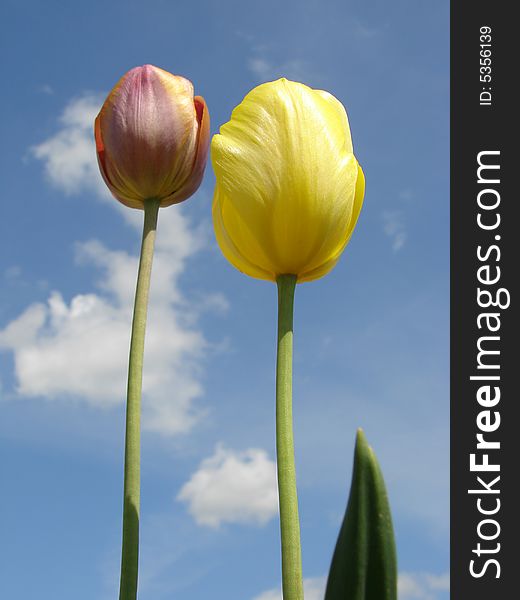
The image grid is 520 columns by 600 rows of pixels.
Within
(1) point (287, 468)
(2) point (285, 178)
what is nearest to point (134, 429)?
(1) point (287, 468)

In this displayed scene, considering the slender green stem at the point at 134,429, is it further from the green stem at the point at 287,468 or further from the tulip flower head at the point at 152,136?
the green stem at the point at 287,468

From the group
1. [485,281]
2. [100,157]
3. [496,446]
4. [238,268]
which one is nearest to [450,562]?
[496,446]

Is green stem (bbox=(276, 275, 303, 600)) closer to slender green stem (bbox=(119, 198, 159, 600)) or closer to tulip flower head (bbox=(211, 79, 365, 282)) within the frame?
tulip flower head (bbox=(211, 79, 365, 282))

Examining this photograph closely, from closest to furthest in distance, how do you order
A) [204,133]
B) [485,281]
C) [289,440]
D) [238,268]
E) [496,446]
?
[289,440] < [238,268] < [204,133] < [496,446] < [485,281]

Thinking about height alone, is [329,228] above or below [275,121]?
below

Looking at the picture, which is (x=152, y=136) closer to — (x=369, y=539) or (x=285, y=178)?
(x=285, y=178)

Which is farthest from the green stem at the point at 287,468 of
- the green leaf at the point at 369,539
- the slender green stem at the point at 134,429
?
the slender green stem at the point at 134,429

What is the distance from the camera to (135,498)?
43.3 inches

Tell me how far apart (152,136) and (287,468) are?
2.12ft

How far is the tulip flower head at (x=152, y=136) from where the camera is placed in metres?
1.35

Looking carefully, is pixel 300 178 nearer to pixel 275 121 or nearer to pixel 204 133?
pixel 275 121

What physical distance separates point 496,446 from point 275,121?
1061 millimetres

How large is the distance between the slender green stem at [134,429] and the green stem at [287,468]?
0.78 ft

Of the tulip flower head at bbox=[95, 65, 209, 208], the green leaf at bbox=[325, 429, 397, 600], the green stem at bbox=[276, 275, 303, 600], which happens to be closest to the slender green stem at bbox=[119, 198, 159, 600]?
the tulip flower head at bbox=[95, 65, 209, 208]
